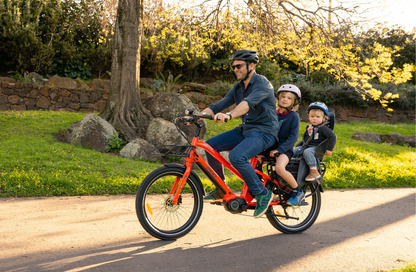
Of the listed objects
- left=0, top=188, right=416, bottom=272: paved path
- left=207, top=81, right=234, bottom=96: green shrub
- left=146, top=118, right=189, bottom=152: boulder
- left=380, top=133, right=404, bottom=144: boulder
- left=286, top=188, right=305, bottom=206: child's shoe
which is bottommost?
left=0, top=188, right=416, bottom=272: paved path

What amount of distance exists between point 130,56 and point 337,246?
24.2 ft

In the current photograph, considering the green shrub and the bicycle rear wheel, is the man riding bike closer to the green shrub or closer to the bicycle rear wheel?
the bicycle rear wheel

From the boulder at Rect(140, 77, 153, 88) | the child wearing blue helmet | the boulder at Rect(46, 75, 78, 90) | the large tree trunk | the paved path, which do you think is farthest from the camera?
the boulder at Rect(140, 77, 153, 88)

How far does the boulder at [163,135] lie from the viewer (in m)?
8.90

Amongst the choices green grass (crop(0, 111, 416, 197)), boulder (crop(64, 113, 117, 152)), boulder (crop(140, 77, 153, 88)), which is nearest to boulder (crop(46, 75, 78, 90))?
green grass (crop(0, 111, 416, 197))

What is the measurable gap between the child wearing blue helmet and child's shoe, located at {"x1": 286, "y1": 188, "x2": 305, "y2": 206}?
19cm

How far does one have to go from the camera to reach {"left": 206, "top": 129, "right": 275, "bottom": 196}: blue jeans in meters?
4.04

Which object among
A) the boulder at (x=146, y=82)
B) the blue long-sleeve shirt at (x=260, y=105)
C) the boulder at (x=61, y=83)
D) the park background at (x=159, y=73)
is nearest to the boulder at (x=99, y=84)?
the boulder at (x=61, y=83)

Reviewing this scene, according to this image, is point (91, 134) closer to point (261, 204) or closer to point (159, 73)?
point (261, 204)

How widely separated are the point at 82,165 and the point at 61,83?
765cm

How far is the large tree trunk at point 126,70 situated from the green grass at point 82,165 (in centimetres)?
148

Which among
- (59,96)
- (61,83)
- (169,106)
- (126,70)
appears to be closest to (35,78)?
(61,83)

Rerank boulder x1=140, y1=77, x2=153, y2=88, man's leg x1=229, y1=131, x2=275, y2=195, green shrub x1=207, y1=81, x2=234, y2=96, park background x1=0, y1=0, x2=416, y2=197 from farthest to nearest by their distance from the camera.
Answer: boulder x1=140, y1=77, x2=153, y2=88 < green shrub x1=207, y1=81, x2=234, y2=96 < park background x1=0, y1=0, x2=416, y2=197 < man's leg x1=229, y1=131, x2=275, y2=195

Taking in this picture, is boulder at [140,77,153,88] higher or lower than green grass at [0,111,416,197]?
higher
